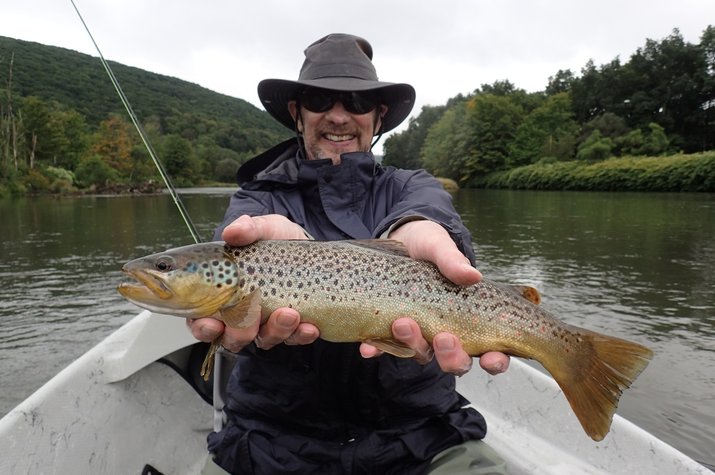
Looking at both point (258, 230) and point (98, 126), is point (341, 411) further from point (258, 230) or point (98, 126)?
point (98, 126)

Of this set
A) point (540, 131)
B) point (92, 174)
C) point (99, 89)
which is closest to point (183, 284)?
point (92, 174)

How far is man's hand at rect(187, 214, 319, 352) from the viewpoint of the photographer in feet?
8.00

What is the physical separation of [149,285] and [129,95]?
166 meters

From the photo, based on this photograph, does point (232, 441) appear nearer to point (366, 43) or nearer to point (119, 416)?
point (119, 416)

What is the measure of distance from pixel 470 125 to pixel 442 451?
8833 centimetres

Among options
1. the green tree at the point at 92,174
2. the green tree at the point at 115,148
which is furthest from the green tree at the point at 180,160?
the green tree at the point at 92,174

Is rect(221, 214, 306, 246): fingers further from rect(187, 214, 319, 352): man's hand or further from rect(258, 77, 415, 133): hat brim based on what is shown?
rect(258, 77, 415, 133): hat brim

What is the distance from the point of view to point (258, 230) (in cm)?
262

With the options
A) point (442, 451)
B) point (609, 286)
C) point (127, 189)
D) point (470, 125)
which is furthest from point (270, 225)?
point (470, 125)

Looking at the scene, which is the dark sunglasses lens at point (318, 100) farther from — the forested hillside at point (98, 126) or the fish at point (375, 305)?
the forested hillside at point (98, 126)

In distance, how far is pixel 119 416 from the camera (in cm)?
382

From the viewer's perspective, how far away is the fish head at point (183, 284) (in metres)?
2.50

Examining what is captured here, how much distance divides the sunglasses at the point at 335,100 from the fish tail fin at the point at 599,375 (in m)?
2.06

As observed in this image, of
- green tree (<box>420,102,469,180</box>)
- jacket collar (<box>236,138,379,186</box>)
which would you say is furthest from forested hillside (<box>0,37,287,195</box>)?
green tree (<box>420,102,469,180</box>)
